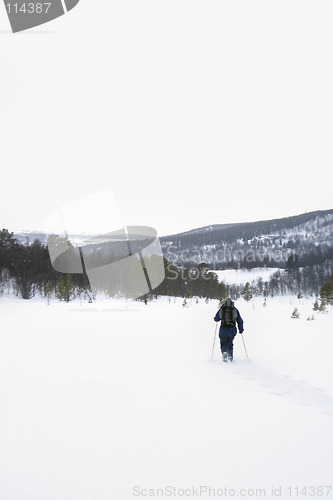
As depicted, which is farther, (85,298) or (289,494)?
(85,298)

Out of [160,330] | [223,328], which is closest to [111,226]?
[160,330]

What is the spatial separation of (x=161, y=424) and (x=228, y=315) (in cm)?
408

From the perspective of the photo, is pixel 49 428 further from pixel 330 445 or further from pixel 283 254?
pixel 283 254

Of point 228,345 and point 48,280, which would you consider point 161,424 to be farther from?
point 48,280

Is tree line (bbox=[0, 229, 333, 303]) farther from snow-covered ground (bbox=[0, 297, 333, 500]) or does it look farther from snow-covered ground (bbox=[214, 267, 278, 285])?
snow-covered ground (bbox=[214, 267, 278, 285])

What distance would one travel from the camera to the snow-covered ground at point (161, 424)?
291 cm

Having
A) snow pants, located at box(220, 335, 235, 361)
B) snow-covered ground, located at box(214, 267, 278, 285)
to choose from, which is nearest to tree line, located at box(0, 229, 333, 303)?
snow pants, located at box(220, 335, 235, 361)

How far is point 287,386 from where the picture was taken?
5699mm

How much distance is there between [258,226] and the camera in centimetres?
19550

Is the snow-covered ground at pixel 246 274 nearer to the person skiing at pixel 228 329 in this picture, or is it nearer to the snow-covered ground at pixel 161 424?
the person skiing at pixel 228 329

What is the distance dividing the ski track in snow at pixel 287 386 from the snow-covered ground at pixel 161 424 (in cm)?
2

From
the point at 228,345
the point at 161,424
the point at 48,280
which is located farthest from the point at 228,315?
the point at 48,280

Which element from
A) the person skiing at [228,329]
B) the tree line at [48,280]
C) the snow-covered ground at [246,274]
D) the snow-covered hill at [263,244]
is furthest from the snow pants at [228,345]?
the snow-covered hill at [263,244]

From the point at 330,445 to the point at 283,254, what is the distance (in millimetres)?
156215
